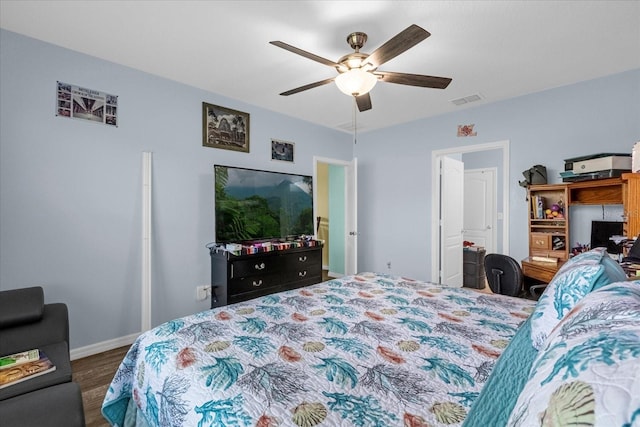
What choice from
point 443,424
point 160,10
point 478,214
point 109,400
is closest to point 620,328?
point 443,424

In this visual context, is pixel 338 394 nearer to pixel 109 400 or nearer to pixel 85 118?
pixel 109 400

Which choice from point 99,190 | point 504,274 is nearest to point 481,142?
point 504,274

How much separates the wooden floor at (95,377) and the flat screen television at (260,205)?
4.40 feet

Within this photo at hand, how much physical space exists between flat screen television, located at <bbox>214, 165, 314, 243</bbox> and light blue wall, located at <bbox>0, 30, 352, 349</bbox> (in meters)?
0.26

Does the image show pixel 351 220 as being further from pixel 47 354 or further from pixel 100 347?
pixel 47 354

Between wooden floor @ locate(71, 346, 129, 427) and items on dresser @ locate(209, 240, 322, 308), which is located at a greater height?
items on dresser @ locate(209, 240, 322, 308)

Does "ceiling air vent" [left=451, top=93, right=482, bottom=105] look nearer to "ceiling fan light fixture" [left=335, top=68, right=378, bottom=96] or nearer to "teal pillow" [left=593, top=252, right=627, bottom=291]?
"ceiling fan light fixture" [left=335, top=68, right=378, bottom=96]

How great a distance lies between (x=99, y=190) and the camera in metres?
2.65

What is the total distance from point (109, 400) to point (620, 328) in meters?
1.88

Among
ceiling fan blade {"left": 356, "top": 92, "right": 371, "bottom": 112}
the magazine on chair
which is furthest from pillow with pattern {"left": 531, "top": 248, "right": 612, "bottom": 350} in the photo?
the magazine on chair

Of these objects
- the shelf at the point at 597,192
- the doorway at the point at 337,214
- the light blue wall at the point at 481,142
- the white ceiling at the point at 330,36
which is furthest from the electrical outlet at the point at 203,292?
the shelf at the point at 597,192

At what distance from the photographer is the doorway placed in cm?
466

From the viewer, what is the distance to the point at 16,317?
5.47ft

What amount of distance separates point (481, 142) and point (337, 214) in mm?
2594
